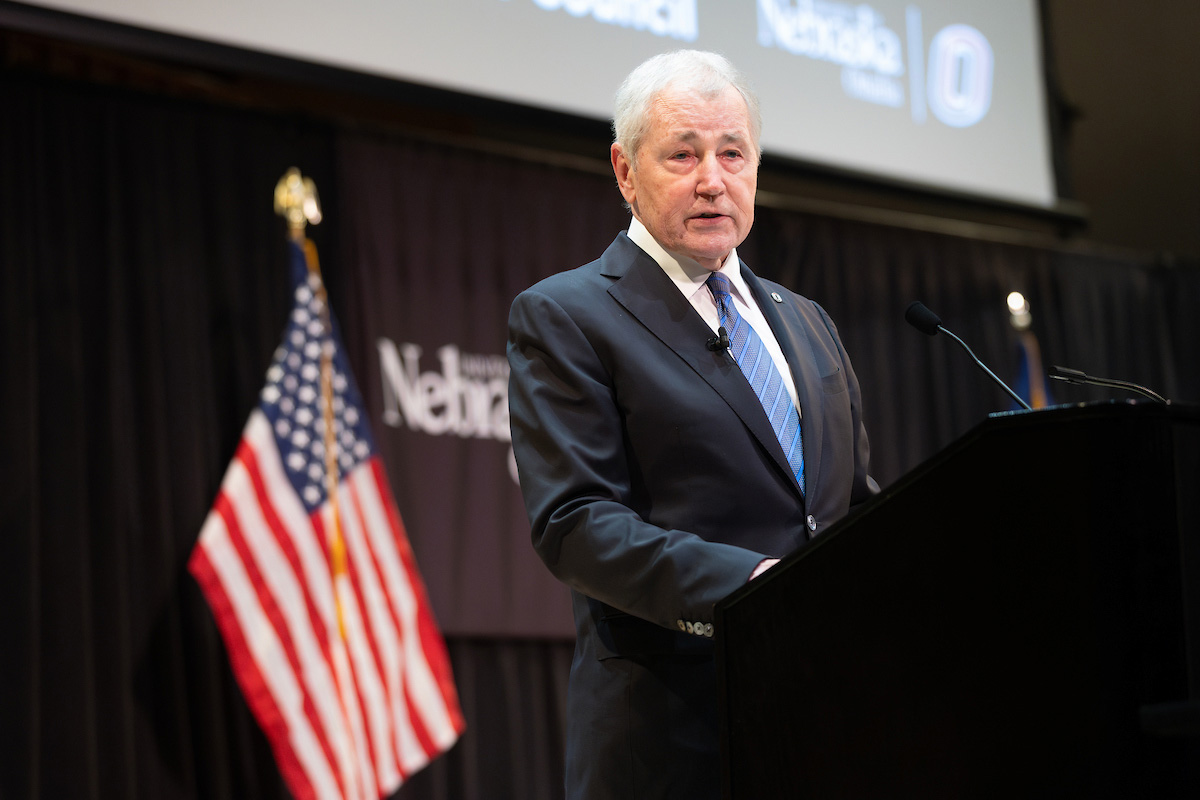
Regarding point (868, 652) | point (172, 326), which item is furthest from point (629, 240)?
point (172, 326)

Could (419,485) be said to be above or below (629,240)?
below

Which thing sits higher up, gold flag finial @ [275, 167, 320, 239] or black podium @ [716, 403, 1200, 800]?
gold flag finial @ [275, 167, 320, 239]

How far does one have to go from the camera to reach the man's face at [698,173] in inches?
60.7

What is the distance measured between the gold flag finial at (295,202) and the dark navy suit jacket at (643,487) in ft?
9.19

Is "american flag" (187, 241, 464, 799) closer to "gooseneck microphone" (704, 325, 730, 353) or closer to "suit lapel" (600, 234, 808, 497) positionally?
"suit lapel" (600, 234, 808, 497)

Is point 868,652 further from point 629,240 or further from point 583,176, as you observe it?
point 583,176

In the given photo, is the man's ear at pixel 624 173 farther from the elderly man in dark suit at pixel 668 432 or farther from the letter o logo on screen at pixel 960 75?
the letter o logo on screen at pixel 960 75

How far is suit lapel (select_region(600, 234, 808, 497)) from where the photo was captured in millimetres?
1434

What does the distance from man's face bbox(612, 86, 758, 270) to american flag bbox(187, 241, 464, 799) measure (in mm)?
2537

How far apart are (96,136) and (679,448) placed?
3142mm

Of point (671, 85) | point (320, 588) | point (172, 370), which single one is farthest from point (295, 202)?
point (671, 85)

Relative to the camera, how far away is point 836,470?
150cm

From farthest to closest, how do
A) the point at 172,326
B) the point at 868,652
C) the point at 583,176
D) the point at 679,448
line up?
1. the point at 583,176
2. the point at 172,326
3. the point at 679,448
4. the point at 868,652

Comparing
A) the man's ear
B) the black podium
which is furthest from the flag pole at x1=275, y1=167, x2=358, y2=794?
the black podium
